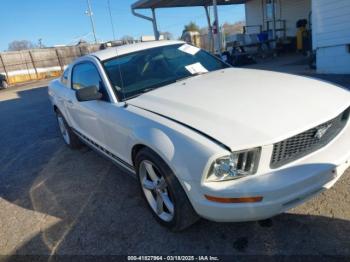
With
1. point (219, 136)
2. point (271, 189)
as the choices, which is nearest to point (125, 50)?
point (219, 136)

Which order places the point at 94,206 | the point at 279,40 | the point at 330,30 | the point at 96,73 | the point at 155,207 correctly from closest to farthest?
the point at 155,207
the point at 94,206
the point at 96,73
the point at 330,30
the point at 279,40

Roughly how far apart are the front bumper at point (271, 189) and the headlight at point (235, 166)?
1.6 inches

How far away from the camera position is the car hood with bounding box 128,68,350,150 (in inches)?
85.5

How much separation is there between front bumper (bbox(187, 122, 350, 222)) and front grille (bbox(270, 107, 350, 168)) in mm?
51

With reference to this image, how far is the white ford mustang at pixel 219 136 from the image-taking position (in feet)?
6.89

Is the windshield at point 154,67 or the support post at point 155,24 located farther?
the support post at point 155,24

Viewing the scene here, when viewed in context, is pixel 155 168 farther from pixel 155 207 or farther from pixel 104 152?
pixel 104 152

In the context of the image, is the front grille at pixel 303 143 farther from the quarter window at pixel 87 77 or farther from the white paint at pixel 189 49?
the white paint at pixel 189 49

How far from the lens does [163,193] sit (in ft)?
8.96

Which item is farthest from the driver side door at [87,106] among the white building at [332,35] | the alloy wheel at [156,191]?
the white building at [332,35]

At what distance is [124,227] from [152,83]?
1.54 metres

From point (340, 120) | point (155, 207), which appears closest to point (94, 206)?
point (155, 207)

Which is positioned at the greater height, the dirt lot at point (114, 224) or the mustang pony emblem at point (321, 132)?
the mustang pony emblem at point (321, 132)

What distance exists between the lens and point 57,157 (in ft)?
16.8
